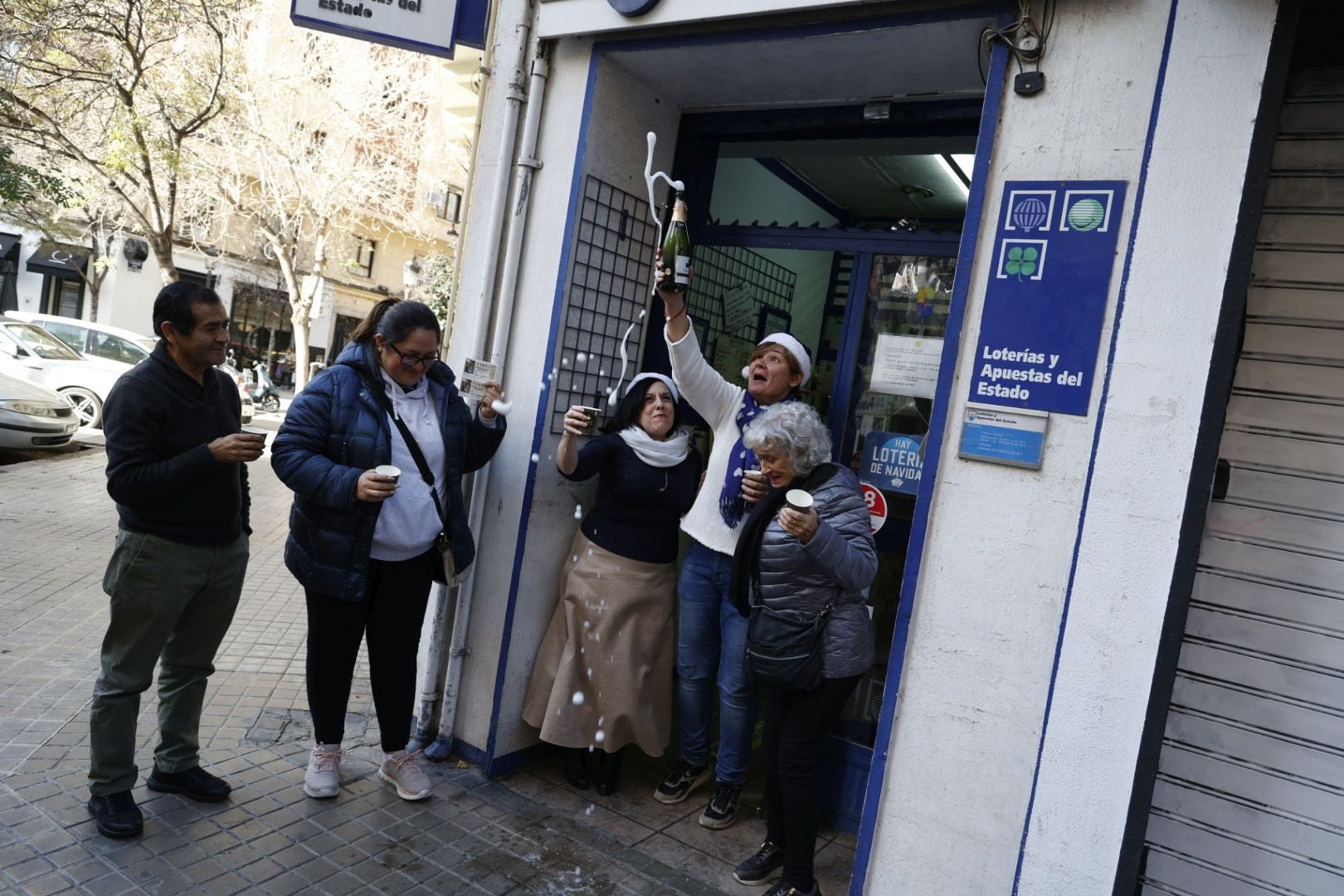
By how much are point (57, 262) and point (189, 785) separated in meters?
29.3

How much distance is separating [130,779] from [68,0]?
10.5 metres

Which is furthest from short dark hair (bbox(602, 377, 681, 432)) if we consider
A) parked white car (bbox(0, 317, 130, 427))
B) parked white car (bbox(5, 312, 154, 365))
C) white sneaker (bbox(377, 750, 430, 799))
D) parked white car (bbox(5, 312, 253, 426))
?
parked white car (bbox(5, 312, 154, 365))

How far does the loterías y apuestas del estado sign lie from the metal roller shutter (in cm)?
331

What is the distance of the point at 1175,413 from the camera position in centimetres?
249

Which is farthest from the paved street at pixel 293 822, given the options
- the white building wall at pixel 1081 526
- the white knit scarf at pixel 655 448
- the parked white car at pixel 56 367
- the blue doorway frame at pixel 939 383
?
the parked white car at pixel 56 367

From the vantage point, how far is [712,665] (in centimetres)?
386

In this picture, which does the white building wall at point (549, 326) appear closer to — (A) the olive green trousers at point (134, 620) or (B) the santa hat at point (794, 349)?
(B) the santa hat at point (794, 349)

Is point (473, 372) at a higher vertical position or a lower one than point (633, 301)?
lower

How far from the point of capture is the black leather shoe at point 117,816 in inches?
122

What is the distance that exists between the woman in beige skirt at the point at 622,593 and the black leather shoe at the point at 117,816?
5.03 feet

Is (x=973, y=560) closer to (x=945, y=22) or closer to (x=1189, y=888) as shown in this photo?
(x=1189, y=888)

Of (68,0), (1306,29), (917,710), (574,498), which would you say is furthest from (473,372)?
(68,0)

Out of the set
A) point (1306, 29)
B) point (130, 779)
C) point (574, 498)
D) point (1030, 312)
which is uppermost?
point (1306, 29)

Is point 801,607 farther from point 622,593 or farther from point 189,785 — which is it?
point 189,785
